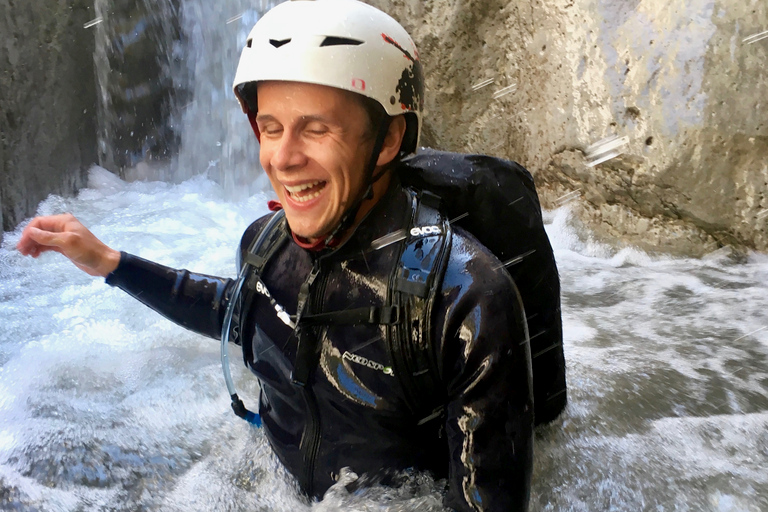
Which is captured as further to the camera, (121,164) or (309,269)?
(121,164)

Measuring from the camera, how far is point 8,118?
17.2ft

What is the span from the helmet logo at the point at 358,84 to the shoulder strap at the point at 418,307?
41 cm

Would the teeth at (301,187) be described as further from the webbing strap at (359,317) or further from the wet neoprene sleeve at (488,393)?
the wet neoprene sleeve at (488,393)

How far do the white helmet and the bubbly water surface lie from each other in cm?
120

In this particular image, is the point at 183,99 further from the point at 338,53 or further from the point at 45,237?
the point at 338,53

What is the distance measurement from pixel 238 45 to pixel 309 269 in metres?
6.66

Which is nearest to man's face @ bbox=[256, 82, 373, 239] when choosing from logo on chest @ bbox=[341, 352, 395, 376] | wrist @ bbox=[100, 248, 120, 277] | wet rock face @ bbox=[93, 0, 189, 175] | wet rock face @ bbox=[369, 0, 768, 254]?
logo on chest @ bbox=[341, 352, 395, 376]

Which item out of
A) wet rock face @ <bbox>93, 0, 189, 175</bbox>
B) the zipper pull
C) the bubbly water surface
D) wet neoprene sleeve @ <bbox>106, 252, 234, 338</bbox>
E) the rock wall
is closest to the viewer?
the zipper pull

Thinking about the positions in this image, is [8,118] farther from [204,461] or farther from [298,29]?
[298,29]

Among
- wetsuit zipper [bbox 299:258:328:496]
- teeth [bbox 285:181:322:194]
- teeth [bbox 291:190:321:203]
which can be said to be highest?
teeth [bbox 285:181:322:194]

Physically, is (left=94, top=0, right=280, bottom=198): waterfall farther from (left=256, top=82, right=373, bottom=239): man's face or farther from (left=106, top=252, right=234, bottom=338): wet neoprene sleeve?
(left=256, top=82, right=373, bottom=239): man's face

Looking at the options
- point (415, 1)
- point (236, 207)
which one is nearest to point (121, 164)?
point (236, 207)

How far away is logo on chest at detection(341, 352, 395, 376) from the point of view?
1681 mm

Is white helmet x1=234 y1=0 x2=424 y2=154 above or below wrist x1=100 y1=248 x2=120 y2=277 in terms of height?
above
